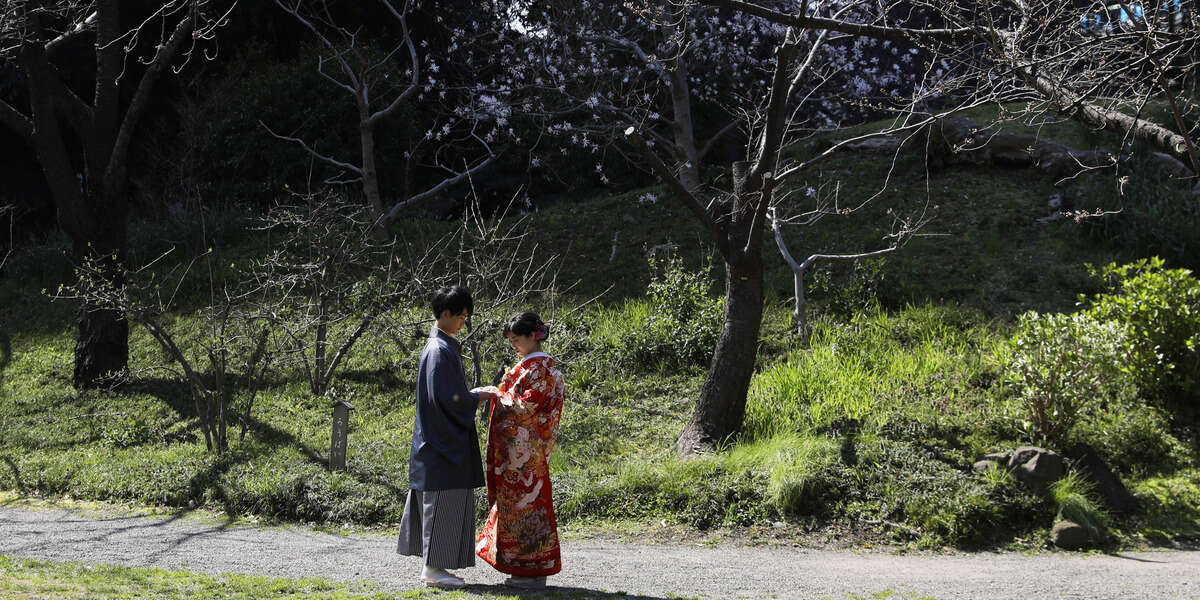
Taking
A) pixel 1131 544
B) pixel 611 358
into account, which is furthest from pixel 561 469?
pixel 1131 544

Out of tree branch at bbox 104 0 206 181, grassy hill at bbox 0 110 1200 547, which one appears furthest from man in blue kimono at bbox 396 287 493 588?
tree branch at bbox 104 0 206 181

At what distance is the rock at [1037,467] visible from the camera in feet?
21.6

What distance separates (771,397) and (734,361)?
33.6 inches

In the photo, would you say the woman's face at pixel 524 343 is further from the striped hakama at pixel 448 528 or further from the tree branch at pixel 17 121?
the tree branch at pixel 17 121

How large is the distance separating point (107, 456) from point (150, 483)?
1.18 m

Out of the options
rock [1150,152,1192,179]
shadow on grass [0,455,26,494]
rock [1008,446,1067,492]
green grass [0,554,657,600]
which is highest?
rock [1150,152,1192,179]

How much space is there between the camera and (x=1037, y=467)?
6.61 m

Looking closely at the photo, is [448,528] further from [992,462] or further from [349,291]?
[349,291]

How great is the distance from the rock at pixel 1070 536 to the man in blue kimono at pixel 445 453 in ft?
12.7

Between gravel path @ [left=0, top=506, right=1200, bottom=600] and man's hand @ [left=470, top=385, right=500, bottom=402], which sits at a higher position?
man's hand @ [left=470, top=385, right=500, bottom=402]

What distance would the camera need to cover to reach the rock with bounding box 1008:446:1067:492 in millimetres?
6598

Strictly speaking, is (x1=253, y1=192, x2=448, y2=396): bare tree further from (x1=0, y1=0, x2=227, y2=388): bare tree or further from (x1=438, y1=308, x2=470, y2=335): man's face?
(x1=438, y1=308, x2=470, y2=335): man's face

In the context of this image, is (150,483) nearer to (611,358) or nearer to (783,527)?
(611,358)

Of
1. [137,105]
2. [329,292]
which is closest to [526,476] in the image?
[329,292]
